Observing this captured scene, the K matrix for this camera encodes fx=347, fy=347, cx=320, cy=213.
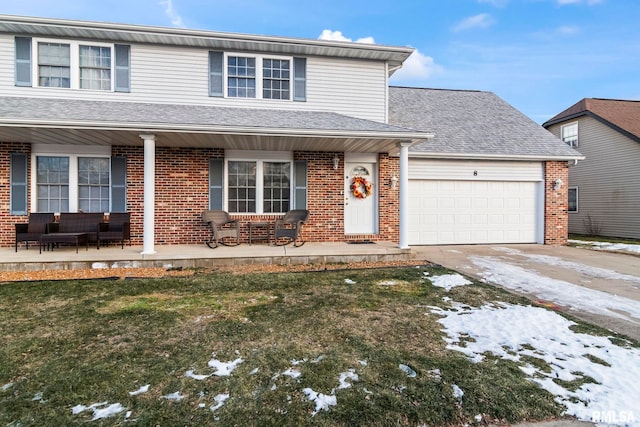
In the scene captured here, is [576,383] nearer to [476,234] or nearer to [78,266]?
[78,266]

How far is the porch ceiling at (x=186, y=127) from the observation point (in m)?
6.84

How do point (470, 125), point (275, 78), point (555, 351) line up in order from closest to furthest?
point (555, 351) → point (275, 78) → point (470, 125)

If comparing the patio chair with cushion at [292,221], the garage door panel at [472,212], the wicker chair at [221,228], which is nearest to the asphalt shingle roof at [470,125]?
the garage door panel at [472,212]

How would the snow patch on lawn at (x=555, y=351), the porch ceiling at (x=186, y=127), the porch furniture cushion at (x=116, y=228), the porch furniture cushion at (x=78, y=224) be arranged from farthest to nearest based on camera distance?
the porch furniture cushion at (x=78, y=224) → the porch furniture cushion at (x=116, y=228) → the porch ceiling at (x=186, y=127) → the snow patch on lawn at (x=555, y=351)

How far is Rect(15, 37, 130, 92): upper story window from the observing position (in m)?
8.40

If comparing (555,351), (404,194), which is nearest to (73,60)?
(404,194)

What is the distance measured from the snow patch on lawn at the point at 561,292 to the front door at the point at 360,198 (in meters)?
3.28

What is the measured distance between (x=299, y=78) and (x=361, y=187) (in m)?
3.44

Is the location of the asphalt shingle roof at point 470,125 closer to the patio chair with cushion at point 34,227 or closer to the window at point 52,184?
the window at point 52,184

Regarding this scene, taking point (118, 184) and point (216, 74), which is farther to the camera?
point (216, 74)

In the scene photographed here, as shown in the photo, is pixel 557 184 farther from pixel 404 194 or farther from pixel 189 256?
pixel 189 256

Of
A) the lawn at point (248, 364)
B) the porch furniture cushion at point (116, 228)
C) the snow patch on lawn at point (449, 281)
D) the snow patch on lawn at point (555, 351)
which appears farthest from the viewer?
the porch furniture cushion at point (116, 228)

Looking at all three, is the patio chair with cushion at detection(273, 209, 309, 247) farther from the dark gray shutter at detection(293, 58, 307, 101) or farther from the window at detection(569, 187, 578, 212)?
the window at detection(569, 187, 578, 212)

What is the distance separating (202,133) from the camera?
285 inches
